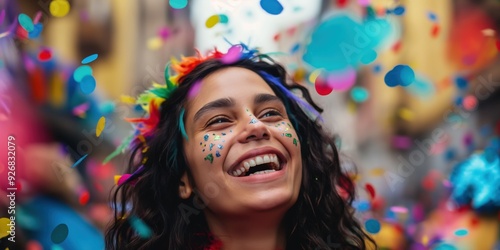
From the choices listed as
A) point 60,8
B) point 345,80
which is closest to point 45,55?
point 60,8

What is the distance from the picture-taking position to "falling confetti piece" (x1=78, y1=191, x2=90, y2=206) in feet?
15.6

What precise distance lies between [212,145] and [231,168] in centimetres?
13

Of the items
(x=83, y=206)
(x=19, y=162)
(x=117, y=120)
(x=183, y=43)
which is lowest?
(x=83, y=206)

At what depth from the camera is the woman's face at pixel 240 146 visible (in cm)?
221

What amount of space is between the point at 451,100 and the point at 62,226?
4.27 metres

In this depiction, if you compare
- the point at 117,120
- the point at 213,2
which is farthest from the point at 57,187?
the point at 213,2

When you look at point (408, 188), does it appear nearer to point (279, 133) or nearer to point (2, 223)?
point (279, 133)

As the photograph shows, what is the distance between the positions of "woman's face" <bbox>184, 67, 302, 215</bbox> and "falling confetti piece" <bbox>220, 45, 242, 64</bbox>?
0.27 feet

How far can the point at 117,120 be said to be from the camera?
4910 millimetres

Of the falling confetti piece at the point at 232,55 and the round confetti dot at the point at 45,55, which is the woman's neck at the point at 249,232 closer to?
the falling confetti piece at the point at 232,55

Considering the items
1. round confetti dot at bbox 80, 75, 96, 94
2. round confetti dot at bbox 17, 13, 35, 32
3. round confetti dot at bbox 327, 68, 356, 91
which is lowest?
round confetti dot at bbox 80, 75, 96, 94

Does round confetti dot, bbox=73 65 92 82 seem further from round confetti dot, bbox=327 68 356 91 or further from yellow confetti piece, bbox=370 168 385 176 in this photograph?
yellow confetti piece, bbox=370 168 385 176

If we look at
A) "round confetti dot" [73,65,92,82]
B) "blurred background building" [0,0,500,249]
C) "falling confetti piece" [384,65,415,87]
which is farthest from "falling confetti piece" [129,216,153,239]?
"blurred background building" [0,0,500,249]

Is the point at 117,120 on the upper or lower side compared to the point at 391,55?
lower
